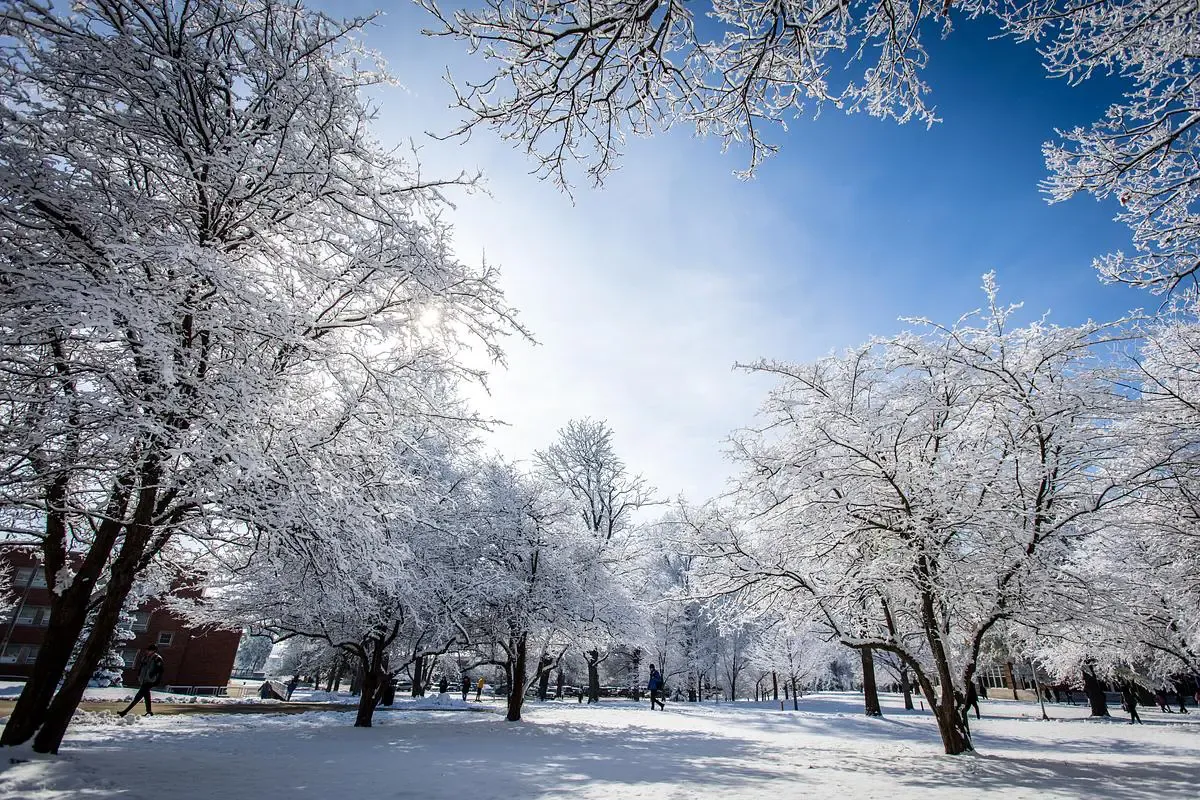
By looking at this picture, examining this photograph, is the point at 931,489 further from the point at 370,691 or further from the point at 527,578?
the point at 370,691

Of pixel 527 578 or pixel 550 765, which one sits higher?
pixel 527 578

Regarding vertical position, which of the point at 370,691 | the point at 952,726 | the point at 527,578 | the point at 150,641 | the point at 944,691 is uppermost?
the point at 527,578

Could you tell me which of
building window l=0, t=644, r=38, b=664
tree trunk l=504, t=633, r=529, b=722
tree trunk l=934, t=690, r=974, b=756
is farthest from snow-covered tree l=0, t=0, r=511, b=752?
building window l=0, t=644, r=38, b=664

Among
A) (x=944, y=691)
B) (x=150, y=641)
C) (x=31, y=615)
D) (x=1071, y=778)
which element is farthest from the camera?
(x=150, y=641)

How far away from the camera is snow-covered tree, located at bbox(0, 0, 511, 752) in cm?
449

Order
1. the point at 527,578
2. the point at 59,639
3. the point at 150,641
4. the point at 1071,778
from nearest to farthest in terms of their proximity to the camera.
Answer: the point at 59,639, the point at 1071,778, the point at 527,578, the point at 150,641

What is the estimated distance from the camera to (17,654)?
34.1 m

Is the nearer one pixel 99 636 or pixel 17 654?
pixel 99 636

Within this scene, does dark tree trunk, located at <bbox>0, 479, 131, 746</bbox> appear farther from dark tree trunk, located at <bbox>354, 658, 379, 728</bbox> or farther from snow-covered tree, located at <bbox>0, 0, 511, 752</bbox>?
dark tree trunk, located at <bbox>354, 658, 379, 728</bbox>

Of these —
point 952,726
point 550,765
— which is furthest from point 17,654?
point 952,726

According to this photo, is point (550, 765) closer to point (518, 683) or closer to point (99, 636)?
point (99, 636)

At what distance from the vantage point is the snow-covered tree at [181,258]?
14.7 ft

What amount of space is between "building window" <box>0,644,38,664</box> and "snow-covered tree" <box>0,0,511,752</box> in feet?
138

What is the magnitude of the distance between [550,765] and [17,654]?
152 ft
